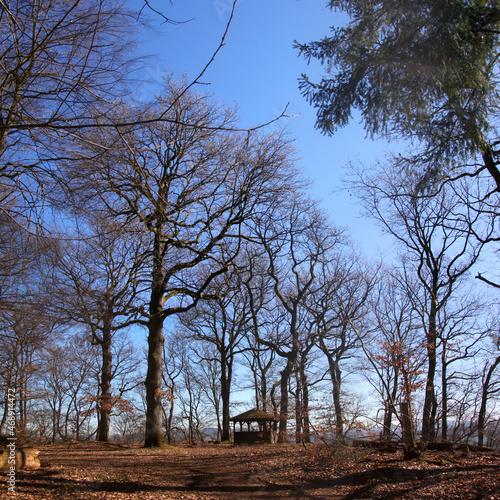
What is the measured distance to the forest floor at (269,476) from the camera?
5.88 metres

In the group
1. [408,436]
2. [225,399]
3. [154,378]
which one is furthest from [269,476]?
[225,399]

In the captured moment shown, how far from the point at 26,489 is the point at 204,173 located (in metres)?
7.55

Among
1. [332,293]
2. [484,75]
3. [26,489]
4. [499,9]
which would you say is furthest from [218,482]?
[332,293]

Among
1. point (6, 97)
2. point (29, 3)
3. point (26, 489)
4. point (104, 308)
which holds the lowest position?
point (26, 489)

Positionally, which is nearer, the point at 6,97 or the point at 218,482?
the point at 6,97

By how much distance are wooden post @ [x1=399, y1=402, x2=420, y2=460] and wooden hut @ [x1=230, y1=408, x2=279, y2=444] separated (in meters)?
8.78

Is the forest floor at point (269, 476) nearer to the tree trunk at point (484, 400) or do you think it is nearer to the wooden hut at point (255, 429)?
the tree trunk at point (484, 400)

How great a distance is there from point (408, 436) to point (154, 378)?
6894 millimetres

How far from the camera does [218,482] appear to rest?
24.6 ft

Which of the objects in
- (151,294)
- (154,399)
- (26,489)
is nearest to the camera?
(26,489)

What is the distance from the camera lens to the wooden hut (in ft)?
53.2

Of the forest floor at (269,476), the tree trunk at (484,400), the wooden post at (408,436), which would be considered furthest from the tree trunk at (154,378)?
the tree trunk at (484,400)

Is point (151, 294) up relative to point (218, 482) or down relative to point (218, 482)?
up

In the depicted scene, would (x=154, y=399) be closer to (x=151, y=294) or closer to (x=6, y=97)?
(x=151, y=294)
